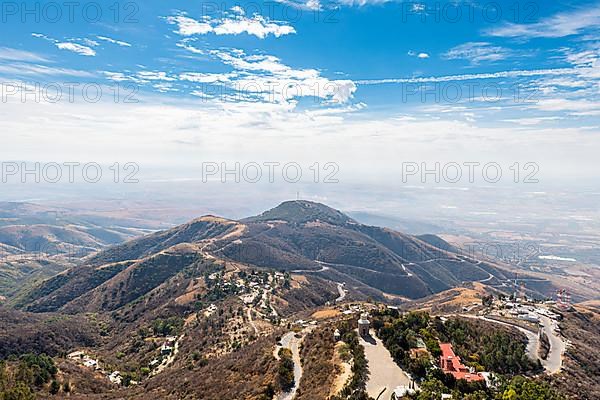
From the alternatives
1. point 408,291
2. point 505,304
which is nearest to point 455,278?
point 408,291

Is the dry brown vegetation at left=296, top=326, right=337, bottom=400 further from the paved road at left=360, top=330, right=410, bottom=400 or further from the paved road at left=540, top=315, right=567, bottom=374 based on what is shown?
the paved road at left=540, top=315, right=567, bottom=374

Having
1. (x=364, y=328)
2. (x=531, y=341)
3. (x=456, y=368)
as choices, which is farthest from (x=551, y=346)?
(x=364, y=328)

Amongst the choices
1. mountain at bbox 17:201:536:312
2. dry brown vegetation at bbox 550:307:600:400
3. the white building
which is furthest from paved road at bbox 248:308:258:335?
dry brown vegetation at bbox 550:307:600:400

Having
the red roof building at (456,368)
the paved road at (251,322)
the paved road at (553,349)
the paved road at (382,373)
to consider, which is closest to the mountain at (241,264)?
the paved road at (251,322)

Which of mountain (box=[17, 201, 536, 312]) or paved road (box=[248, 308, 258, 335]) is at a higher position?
paved road (box=[248, 308, 258, 335])

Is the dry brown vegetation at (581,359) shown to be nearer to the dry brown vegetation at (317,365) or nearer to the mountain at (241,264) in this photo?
the dry brown vegetation at (317,365)

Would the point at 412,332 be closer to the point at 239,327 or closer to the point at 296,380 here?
the point at 296,380
